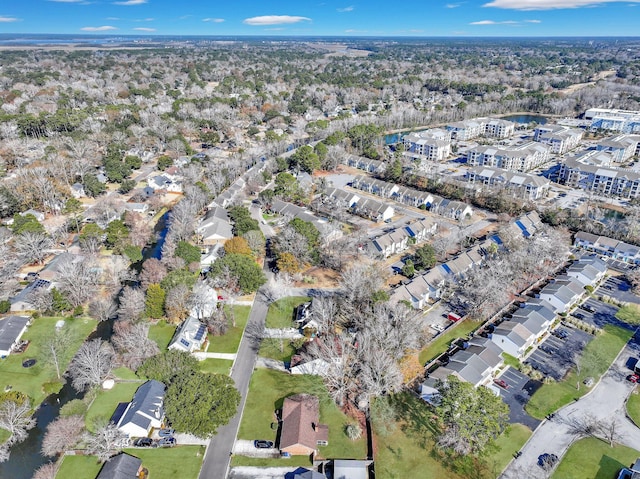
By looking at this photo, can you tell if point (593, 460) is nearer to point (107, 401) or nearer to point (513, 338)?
point (513, 338)

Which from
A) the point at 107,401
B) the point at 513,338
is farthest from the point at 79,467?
the point at 513,338

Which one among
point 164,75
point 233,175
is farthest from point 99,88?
point 233,175

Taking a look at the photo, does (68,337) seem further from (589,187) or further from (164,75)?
(164,75)

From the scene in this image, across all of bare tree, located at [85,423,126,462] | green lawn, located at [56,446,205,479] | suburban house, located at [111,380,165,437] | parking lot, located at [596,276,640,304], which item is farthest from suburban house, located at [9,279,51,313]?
parking lot, located at [596,276,640,304]

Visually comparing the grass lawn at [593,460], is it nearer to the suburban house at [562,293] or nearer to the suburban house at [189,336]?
the suburban house at [562,293]

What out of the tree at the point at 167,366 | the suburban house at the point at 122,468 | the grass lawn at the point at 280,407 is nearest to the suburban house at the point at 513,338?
the grass lawn at the point at 280,407

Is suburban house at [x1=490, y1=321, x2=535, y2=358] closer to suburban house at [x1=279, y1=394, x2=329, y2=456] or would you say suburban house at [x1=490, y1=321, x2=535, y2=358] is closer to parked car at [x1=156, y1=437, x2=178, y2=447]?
suburban house at [x1=279, y1=394, x2=329, y2=456]
